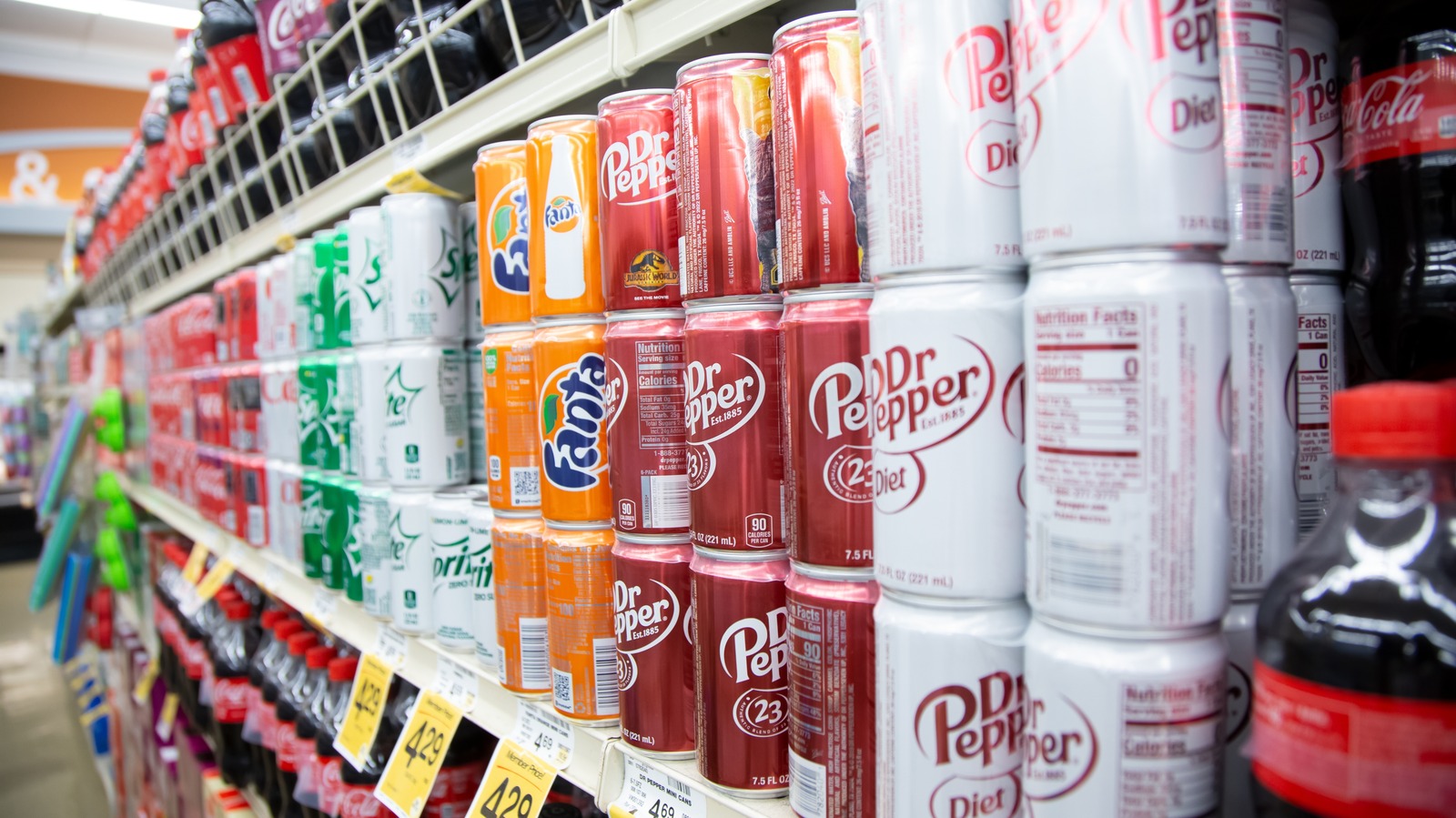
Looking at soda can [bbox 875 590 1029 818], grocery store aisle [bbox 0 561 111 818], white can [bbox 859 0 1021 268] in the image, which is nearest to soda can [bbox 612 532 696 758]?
soda can [bbox 875 590 1029 818]

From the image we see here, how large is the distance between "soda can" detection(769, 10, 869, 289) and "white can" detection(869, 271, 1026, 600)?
103 millimetres

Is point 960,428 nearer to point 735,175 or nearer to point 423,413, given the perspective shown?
point 735,175

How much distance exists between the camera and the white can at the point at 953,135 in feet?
1.87

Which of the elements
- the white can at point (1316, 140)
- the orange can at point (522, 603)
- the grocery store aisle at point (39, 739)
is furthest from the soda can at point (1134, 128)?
the grocery store aisle at point (39, 739)

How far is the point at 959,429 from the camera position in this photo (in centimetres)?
58

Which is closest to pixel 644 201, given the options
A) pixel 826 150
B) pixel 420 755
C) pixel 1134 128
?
pixel 826 150

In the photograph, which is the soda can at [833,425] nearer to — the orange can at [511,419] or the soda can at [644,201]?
the soda can at [644,201]

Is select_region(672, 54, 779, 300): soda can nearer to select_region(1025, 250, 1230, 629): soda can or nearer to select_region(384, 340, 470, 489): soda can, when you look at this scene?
select_region(1025, 250, 1230, 629): soda can

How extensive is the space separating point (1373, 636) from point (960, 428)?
0.23 meters

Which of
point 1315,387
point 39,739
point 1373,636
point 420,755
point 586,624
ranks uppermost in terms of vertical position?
point 1315,387

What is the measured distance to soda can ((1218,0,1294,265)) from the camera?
1.88 feet

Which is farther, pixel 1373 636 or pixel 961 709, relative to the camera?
pixel 961 709

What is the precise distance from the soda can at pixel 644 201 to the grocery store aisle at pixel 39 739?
4.12m

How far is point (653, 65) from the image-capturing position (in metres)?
0.98
